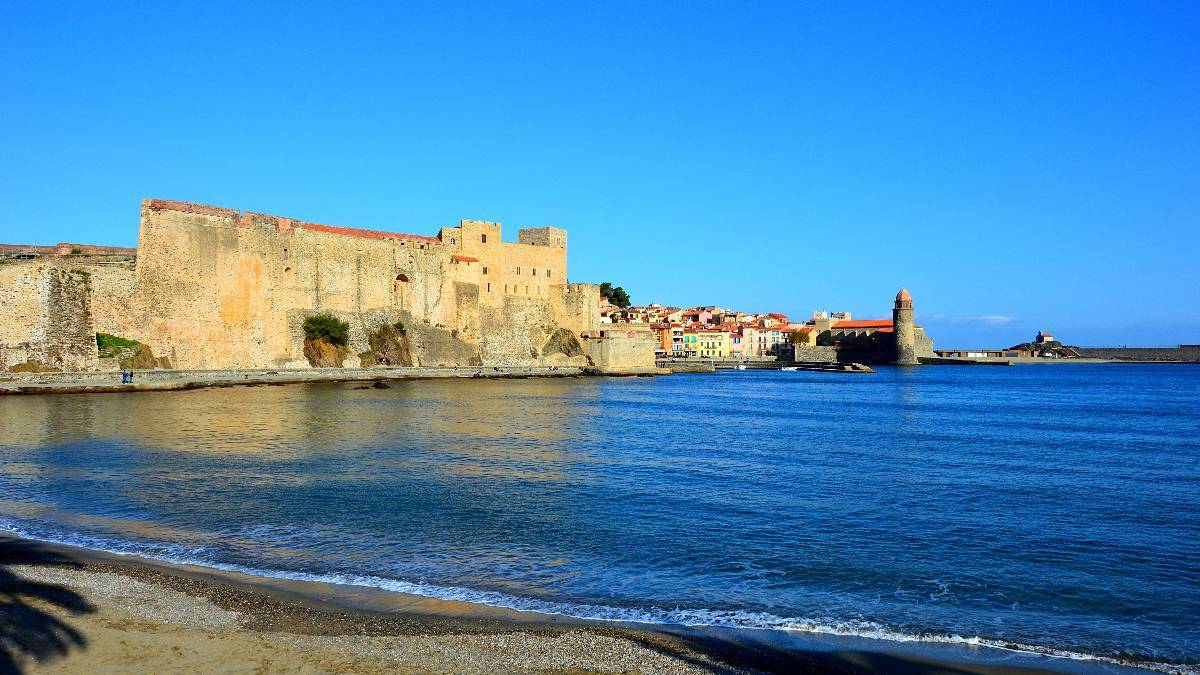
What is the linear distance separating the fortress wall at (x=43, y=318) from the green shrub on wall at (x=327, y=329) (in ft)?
29.8

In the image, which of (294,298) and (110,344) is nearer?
(110,344)

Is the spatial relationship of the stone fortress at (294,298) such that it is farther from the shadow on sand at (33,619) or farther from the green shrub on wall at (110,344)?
the shadow on sand at (33,619)

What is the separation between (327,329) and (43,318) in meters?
11.2

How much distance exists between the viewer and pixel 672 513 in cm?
960

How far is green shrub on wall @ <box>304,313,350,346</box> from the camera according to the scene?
111 ft

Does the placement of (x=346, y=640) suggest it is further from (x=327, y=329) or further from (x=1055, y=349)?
(x=1055, y=349)

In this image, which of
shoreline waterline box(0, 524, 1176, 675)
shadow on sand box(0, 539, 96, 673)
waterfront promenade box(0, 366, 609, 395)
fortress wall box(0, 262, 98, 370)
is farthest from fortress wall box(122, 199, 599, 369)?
shoreline waterline box(0, 524, 1176, 675)

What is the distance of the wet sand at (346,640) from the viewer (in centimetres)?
485

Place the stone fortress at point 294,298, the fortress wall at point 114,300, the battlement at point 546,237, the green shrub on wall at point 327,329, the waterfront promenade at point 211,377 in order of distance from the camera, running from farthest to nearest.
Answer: the battlement at point 546,237 → the green shrub on wall at point 327,329 → the fortress wall at point 114,300 → the stone fortress at point 294,298 → the waterfront promenade at point 211,377

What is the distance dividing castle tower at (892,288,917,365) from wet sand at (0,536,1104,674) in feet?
223

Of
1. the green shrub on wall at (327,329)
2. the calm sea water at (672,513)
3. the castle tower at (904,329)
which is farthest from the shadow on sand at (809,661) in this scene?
the castle tower at (904,329)

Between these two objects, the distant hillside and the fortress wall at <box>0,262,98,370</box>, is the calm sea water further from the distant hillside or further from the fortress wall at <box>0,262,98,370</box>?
the distant hillside

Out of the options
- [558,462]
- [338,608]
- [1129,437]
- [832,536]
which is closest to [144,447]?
[558,462]

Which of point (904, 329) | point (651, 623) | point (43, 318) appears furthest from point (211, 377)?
point (904, 329)
